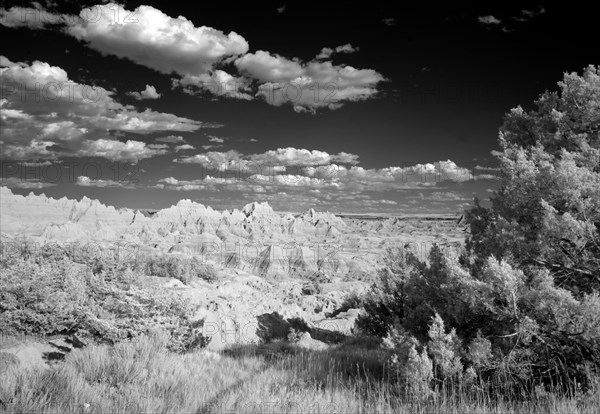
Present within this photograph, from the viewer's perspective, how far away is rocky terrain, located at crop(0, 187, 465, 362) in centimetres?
1673

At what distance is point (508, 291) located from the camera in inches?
231

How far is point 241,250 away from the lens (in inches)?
3497

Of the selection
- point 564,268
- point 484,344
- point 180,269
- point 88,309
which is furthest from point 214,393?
point 180,269

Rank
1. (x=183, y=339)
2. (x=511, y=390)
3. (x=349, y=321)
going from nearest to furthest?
(x=511, y=390) < (x=183, y=339) < (x=349, y=321)

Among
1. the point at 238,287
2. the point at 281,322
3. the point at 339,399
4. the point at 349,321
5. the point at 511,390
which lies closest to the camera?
the point at 339,399

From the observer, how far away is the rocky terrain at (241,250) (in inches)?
659

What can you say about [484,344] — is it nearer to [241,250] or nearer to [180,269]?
[180,269]

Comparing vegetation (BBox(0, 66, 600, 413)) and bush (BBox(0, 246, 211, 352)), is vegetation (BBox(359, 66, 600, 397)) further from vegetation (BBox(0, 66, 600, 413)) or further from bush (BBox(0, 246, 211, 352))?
bush (BBox(0, 246, 211, 352))

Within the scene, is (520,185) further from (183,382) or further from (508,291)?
(183,382)

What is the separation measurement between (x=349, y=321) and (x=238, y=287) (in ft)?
34.8

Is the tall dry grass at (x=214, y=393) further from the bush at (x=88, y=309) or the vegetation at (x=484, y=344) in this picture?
the bush at (x=88, y=309)

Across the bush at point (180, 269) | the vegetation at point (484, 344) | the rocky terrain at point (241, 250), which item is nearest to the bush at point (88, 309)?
the vegetation at point (484, 344)

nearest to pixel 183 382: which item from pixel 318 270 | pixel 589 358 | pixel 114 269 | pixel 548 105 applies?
pixel 589 358

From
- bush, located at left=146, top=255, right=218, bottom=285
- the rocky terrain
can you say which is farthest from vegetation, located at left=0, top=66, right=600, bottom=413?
bush, located at left=146, top=255, right=218, bottom=285
